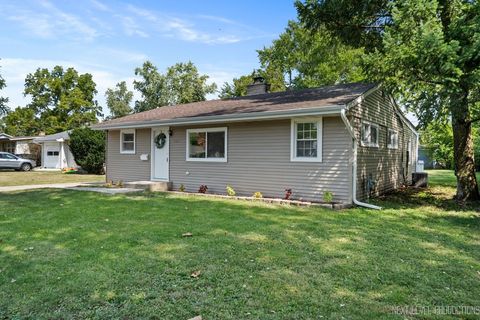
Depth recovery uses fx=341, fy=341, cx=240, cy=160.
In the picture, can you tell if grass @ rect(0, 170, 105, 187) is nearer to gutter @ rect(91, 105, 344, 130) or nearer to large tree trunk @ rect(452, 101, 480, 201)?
gutter @ rect(91, 105, 344, 130)

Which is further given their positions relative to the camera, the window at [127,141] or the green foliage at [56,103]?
the green foliage at [56,103]

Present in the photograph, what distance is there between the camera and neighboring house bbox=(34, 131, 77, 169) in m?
26.7

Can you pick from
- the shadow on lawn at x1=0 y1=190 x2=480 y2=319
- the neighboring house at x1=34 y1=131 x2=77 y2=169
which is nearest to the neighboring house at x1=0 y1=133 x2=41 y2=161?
the neighboring house at x1=34 y1=131 x2=77 y2=169

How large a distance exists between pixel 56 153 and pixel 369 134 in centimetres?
2501

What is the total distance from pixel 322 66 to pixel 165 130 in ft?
70.9

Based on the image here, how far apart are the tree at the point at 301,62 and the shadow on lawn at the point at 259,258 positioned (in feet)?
78.2

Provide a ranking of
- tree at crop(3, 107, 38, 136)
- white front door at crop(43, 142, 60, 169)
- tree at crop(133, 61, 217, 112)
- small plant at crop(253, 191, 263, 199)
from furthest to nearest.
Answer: tree at crop(3, 107, 38, 136), tree at crop(133, 61, 217, 112), white front door at crop(43, 142, 60, 169), small plant at crop(253, 191, 263, 199)

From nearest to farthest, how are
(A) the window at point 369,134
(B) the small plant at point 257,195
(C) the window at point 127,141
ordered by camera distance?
(B) the small plant at point 257,195 → (A) the window at point 369,134 → (C) the window at point 127,141

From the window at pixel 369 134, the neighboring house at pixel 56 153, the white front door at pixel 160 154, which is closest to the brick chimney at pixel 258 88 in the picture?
the white front door at pixel 160 154

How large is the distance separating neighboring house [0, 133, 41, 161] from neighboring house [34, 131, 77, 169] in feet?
9.86

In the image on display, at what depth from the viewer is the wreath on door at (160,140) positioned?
12172 mm

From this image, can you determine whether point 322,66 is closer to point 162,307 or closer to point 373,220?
point 373,220

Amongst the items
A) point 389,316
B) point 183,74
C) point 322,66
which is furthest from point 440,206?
point 183,74

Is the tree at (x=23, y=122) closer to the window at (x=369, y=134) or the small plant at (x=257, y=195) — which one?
the small plant at (x=257, y=195)
